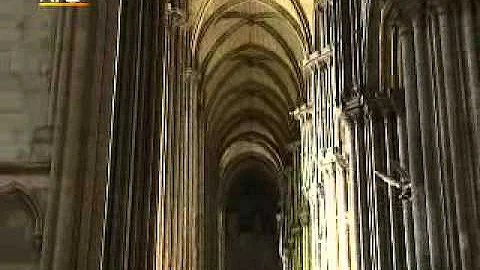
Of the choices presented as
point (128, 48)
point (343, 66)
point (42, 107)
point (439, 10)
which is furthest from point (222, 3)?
point (42, 107)

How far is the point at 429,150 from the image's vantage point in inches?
397

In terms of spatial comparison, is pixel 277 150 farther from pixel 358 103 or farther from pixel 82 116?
pixel 82 116

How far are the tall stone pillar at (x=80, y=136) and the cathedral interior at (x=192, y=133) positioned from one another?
0.01 metres

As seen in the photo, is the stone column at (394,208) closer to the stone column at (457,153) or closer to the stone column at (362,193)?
the stone column at (362,193)

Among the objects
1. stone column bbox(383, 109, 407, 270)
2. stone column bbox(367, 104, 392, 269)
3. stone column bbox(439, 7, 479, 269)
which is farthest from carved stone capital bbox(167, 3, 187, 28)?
stone column bbox(439, 7, 479, 269)

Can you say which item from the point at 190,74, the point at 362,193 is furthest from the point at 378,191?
the point at 190,74

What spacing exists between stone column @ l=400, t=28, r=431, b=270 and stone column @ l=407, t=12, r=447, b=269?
81 centimetres

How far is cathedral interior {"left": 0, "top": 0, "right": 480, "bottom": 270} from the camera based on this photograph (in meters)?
6.75

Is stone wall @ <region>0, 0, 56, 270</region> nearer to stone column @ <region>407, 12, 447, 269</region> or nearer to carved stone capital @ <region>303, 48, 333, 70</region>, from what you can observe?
stone column @ <region>407, 12, 447, 269</region>

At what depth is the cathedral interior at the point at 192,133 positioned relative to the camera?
6.75m

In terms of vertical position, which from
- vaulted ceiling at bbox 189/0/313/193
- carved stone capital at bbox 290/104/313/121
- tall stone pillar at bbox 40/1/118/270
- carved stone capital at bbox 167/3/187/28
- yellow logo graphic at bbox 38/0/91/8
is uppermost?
vaulted ceiling at bbox 189/0/313/193

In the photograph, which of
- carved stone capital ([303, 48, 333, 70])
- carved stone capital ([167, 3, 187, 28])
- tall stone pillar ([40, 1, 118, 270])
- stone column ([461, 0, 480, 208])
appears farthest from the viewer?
carved stone capital ([303, 48, 333, 70])

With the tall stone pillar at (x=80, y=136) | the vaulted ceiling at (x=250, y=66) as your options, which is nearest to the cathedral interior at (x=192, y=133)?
the tall stone pillar at (x=80, y=136)

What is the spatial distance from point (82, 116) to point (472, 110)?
5.46 m
